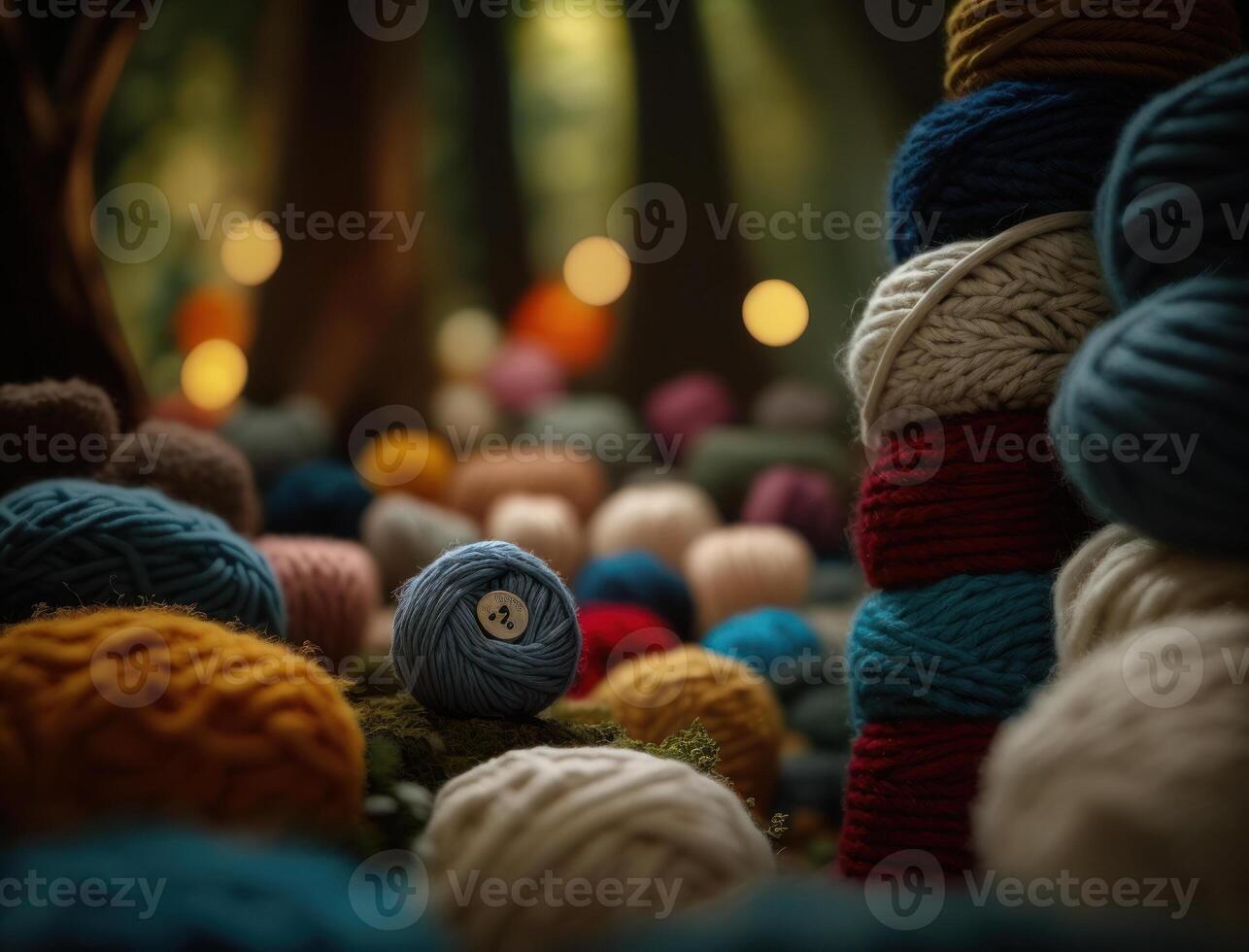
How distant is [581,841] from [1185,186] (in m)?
0.75

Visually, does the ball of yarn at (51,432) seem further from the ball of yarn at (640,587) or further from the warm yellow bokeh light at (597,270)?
the warm yellow bokeh light at (597,270)

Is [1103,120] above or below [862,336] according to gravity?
above

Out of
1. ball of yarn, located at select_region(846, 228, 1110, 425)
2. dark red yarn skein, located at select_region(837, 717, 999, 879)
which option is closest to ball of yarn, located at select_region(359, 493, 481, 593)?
dark red yarn skein, located at select_region(837, 717, 999, 879)

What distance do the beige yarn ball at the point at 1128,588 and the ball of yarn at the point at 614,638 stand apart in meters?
0.88

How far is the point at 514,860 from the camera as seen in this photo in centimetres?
81

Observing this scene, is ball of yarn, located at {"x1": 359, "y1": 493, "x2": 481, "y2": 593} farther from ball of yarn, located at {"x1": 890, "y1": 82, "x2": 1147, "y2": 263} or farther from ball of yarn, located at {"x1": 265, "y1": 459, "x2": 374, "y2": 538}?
ball of yarn, located at {"x1": 890, "y1": 82, "x2": 1147, "y2": 263}

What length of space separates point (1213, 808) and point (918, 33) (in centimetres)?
228

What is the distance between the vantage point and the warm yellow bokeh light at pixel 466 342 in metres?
3.08

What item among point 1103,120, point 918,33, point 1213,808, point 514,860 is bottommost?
point 514,860

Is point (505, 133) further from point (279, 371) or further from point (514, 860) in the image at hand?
point (514, 860)

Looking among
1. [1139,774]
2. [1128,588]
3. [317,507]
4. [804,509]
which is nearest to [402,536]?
[317,507]

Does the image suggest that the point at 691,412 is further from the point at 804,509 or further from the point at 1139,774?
the point at 1139,774

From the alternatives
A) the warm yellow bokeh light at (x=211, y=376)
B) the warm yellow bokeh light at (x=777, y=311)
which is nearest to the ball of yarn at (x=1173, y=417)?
the warm yellow bokeh light at (x=777, y=311)

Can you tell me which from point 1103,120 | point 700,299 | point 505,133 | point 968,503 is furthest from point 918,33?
point 968,503
